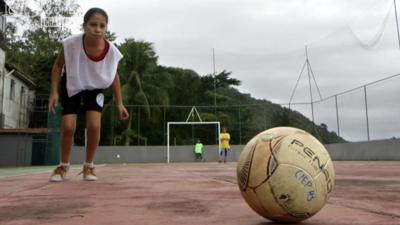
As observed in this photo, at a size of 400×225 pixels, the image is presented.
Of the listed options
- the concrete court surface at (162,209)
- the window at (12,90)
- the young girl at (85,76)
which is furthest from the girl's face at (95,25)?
the window at (12,90)

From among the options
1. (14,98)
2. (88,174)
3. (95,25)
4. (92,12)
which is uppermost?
(14,98)

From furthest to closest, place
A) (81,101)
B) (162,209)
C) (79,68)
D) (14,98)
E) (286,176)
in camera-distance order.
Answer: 1. (14,98)
2. (81,101)
3. (79,68)
4. (162,209)
5. (286,176)

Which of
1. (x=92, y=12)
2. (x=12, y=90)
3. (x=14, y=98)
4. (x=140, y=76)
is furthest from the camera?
(x=140, y=76)

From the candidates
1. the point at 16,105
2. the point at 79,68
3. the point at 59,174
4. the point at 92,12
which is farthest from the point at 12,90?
the point at 92,12

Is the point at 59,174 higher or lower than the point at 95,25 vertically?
lower

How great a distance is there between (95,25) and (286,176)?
117 inches

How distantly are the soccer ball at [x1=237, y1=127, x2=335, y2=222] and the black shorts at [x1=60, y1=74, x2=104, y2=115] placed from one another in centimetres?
279

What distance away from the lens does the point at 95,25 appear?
14.3 ft

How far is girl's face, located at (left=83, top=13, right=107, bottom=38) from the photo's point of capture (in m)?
4.33

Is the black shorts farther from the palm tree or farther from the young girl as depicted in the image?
the palm tree

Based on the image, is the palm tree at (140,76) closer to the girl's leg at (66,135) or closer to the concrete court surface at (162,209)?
the girl's leg at (66,135)

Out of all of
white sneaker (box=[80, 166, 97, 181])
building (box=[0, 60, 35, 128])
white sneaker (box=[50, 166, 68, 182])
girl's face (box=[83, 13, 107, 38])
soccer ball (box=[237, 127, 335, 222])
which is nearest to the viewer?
soccer ball (box=[237, 127, 335, 222])

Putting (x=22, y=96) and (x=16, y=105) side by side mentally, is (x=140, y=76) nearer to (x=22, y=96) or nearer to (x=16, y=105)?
(x=22, y=96)

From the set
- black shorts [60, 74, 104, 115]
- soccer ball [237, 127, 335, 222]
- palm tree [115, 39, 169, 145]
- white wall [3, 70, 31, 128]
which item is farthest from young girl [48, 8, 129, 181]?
palm tree [115, 39, 169, 145]
